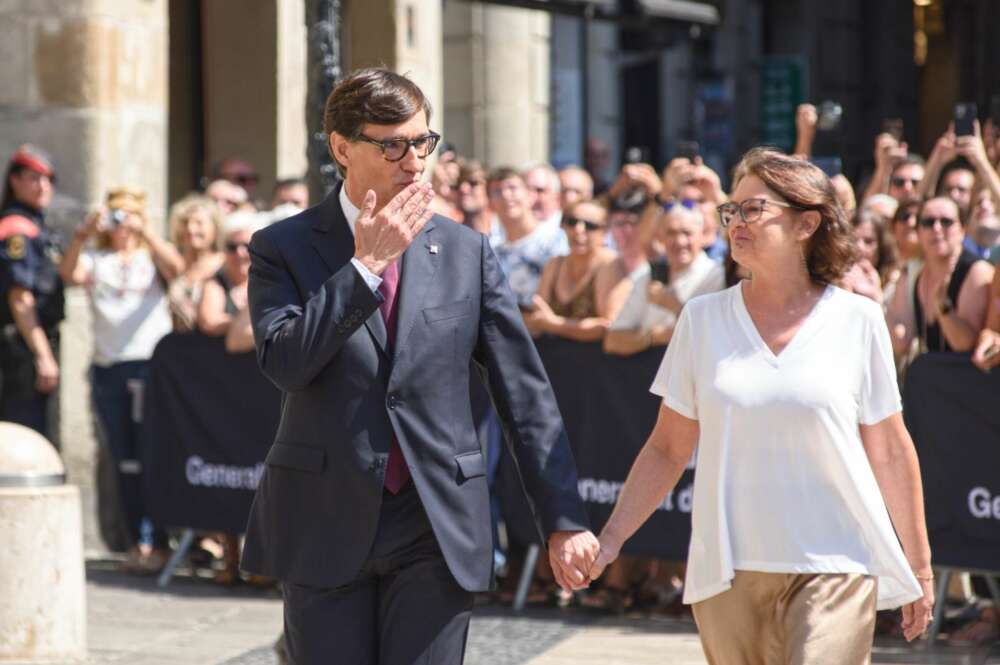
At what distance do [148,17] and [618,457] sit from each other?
4861 mm

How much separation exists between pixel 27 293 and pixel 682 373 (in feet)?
22.2

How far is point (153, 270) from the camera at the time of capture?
436 inches

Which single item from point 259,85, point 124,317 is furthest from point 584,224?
point 259,85

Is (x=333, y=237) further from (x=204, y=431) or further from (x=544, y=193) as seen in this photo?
(x=544, y=193)

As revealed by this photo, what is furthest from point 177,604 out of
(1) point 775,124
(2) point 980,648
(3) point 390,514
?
(1) point 775,124

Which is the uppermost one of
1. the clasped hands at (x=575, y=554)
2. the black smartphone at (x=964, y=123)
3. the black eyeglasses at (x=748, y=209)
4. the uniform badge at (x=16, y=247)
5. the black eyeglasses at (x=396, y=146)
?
the black smartphone at (x=964, y=123)

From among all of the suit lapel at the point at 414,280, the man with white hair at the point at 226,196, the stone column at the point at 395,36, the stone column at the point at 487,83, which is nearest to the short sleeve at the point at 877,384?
the suit lapel at the point at 414,280

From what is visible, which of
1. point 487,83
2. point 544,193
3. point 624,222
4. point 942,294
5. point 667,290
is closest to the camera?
point 942,294

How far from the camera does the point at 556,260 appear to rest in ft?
33.2

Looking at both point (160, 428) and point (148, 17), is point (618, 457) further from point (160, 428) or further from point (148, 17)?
point (148, 17)

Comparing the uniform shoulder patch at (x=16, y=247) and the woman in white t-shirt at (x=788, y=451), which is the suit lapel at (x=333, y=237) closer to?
the woman in white t-shirt at (x=788, y=451)

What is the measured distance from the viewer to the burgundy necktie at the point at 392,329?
4.58 metres

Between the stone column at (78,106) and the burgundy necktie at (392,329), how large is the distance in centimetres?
742

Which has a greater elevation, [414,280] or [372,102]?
[372,102]
